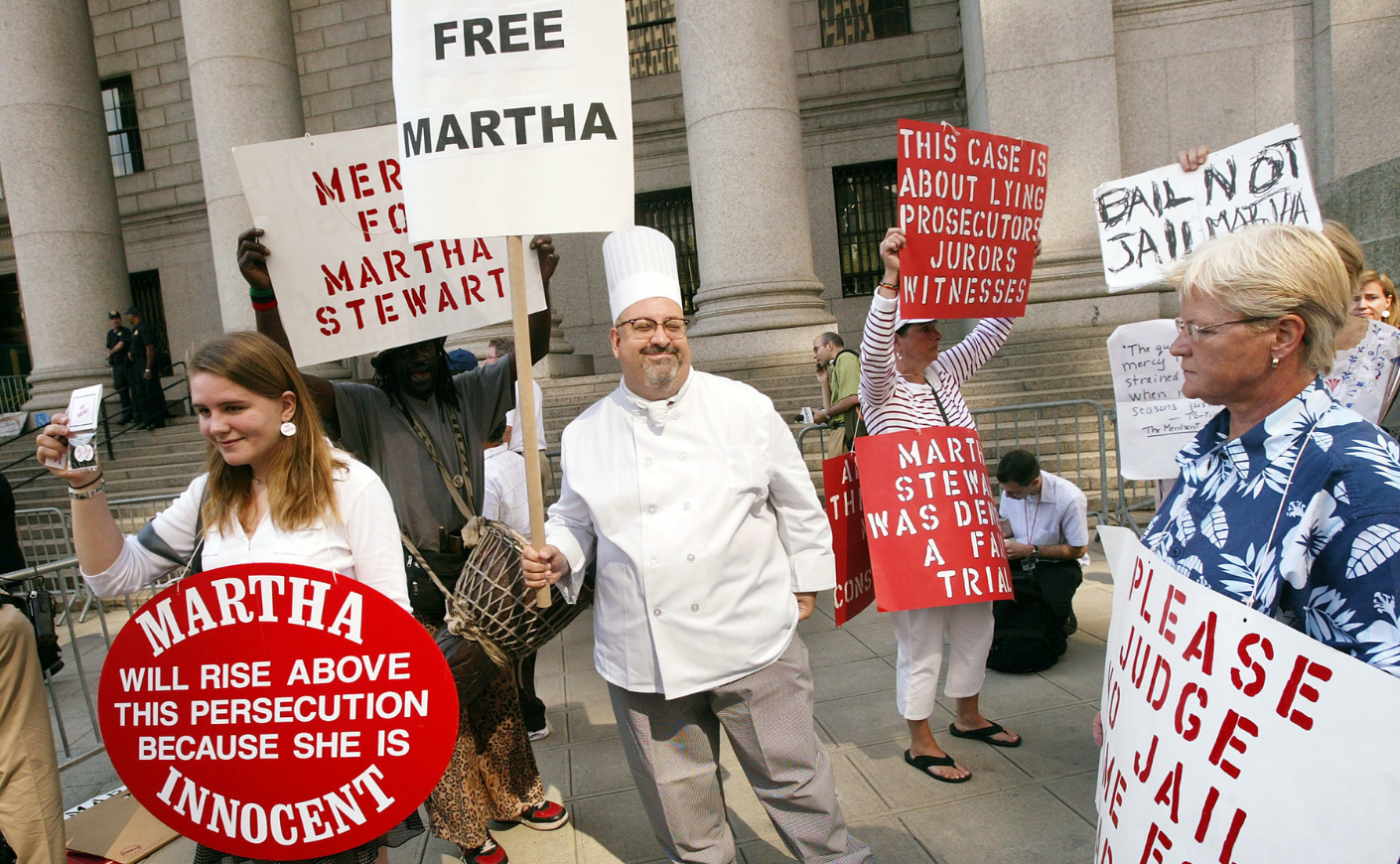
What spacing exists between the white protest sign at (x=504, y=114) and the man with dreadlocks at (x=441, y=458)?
0.70 meters

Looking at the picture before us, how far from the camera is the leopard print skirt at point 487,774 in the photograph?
3035mm

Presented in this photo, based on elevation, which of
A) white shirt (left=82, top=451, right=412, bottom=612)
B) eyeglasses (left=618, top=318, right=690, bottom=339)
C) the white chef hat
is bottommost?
white shirt (left=82, top=451, right=412, bottom=612)

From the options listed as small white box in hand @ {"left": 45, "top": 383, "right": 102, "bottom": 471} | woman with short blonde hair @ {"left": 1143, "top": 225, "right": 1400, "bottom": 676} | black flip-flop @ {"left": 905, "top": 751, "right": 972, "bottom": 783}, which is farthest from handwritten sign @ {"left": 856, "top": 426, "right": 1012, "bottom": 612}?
small white box in hand @ {"left": 45, "top": 383, "right": 102, "bottom": 471}

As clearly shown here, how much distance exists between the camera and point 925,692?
3494 mm

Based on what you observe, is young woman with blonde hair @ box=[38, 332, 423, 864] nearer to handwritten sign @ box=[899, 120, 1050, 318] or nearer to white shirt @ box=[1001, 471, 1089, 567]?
handwritten sign @ box=[899, 120, 1050, 318]

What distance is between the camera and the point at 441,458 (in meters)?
2.97

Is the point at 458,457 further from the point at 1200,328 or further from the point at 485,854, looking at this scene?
the point at 1200,328

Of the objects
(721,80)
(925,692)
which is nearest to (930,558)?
(925,692)

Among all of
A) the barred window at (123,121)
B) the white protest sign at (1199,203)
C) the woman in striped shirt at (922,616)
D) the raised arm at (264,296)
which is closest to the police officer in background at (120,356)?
the barred window at (123,121)

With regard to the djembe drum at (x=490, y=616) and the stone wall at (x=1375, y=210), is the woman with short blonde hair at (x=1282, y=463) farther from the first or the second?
the stone wall at (x=1375, y=210)

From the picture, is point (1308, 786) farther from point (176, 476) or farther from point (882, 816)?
point (176, 476)

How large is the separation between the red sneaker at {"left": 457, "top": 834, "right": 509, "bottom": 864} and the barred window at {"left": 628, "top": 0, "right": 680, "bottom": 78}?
587 inches

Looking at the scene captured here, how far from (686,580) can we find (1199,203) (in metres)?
3.36

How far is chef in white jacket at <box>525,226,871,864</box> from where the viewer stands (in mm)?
2389
